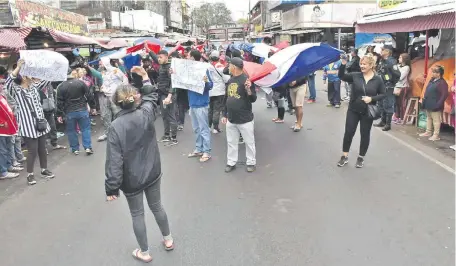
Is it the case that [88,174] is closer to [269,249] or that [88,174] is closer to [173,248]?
[173,248]

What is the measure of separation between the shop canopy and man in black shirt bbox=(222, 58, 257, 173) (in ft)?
13.2

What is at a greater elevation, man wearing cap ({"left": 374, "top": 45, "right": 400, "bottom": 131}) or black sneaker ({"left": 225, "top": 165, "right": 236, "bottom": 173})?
man wearing cap ({"left": 374, "top": 45, "right": 400, "bottom": 131})

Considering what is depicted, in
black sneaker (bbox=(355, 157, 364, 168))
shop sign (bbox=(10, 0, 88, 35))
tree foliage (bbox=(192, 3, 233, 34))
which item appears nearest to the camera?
black sneaker (bbox=(355, 157, 364, 168))

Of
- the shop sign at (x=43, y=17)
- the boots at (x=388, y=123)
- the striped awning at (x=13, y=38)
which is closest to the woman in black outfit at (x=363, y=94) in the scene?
the boots at (x=388, y=123)

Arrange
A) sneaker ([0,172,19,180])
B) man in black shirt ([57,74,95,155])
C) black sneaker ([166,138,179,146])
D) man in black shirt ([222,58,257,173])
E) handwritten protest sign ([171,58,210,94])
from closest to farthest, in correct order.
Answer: man in black shirt ([222,58,257,173]) → sneaker ([0,172,19,180]) → handwritten protest sign ([171,58,210,94]) → man in black shirt ([57,74,95,155]) → black sneaker ([166,138,179,146])

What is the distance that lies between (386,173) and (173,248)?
3.50m

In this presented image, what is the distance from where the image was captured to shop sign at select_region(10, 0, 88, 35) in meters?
12.9

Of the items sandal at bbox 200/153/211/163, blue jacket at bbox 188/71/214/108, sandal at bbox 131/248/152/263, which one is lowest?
sandal at bbox 131/248/152/263

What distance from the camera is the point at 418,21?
8.00 meters

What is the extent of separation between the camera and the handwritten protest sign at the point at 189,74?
6.57 metres

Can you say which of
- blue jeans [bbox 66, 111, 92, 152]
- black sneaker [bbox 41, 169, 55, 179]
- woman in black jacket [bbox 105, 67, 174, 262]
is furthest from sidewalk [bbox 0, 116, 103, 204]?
woman in black jacket [bbox 105, 67, 174, 262]

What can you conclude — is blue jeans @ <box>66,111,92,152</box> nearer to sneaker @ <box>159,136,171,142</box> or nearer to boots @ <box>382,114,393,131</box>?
sneaker @ <box>159,136,171,142</box>

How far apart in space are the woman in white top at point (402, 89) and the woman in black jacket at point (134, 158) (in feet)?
22.6

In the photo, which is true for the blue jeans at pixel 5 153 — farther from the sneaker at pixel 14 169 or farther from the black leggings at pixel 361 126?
the black leggings at pixel 361 126
